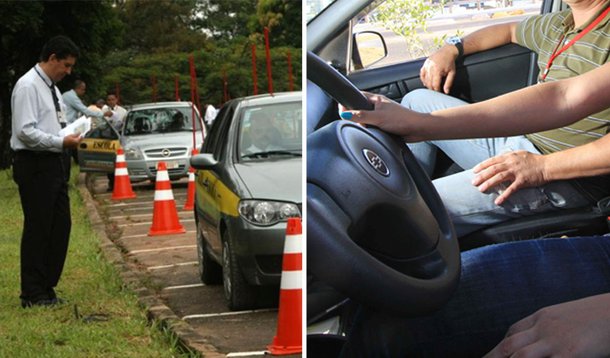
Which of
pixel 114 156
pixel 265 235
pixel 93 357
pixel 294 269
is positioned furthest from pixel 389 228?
pixel 114 156

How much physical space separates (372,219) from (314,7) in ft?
0.63

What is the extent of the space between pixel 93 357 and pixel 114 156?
31.7 feet

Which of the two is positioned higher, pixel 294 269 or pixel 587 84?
pixel 587 84

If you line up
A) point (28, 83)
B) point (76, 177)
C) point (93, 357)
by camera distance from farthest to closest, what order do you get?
point (76, 177), point (28, 83), point (93, 357)

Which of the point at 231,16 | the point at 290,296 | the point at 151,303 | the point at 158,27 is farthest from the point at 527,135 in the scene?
the point at 158,27

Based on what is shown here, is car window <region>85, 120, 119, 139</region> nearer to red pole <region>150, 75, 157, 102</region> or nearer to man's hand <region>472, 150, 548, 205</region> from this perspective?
red pole <region>150, 75, 157, 102</region>

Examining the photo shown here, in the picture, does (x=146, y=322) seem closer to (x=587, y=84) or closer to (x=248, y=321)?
(x=248, y=321)

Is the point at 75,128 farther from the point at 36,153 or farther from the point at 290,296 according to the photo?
the point at 290,296

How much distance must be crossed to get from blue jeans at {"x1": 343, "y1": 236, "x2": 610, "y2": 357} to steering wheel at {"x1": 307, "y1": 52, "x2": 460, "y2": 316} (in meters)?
0.02

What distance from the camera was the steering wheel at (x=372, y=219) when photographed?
965 millimetres

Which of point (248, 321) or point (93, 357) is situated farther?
point (248, 321)

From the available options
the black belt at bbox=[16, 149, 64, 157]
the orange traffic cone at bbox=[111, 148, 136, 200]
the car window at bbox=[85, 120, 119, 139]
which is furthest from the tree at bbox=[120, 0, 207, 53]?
the black belt at bbox=[16, 149, 64, 157]

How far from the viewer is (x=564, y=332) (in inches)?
38.4

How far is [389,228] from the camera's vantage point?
994 millimetres
